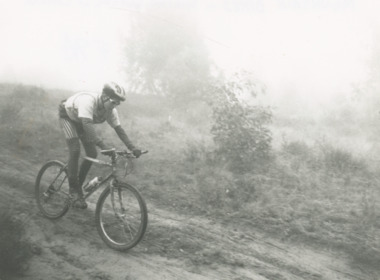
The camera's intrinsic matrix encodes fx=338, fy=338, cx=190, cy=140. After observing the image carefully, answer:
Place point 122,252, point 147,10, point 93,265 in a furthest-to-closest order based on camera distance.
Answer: point 147,10 → point 122,252 → point 93,265

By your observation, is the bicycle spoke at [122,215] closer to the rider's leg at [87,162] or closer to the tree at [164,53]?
the rider's leg at [87,162]

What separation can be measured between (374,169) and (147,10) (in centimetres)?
2996

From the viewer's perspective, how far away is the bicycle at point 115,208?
451 centimetres

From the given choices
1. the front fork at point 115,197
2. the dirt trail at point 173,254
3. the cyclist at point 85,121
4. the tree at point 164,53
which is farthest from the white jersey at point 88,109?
the tree at point 164,53

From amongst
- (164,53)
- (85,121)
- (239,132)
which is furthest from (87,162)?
(164,53)

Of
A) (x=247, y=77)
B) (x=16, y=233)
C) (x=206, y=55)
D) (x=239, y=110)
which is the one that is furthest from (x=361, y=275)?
(x=206, y=55)

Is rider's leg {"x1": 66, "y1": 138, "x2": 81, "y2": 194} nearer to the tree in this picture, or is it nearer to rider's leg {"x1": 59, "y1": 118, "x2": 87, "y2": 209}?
rider's leg {"x1": 59, "y1": 118, "x2": 87, "y2": 209}

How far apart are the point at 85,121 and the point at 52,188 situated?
5.43 ft

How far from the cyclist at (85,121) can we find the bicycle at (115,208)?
0.21 metres

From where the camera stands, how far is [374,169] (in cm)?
864

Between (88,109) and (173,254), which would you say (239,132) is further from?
(88,109)

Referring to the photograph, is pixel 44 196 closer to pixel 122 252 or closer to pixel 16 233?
pixel 16 233

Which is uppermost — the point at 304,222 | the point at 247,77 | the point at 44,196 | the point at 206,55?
the point at 206,55

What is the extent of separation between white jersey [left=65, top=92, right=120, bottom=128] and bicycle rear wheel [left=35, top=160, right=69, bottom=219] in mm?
989
